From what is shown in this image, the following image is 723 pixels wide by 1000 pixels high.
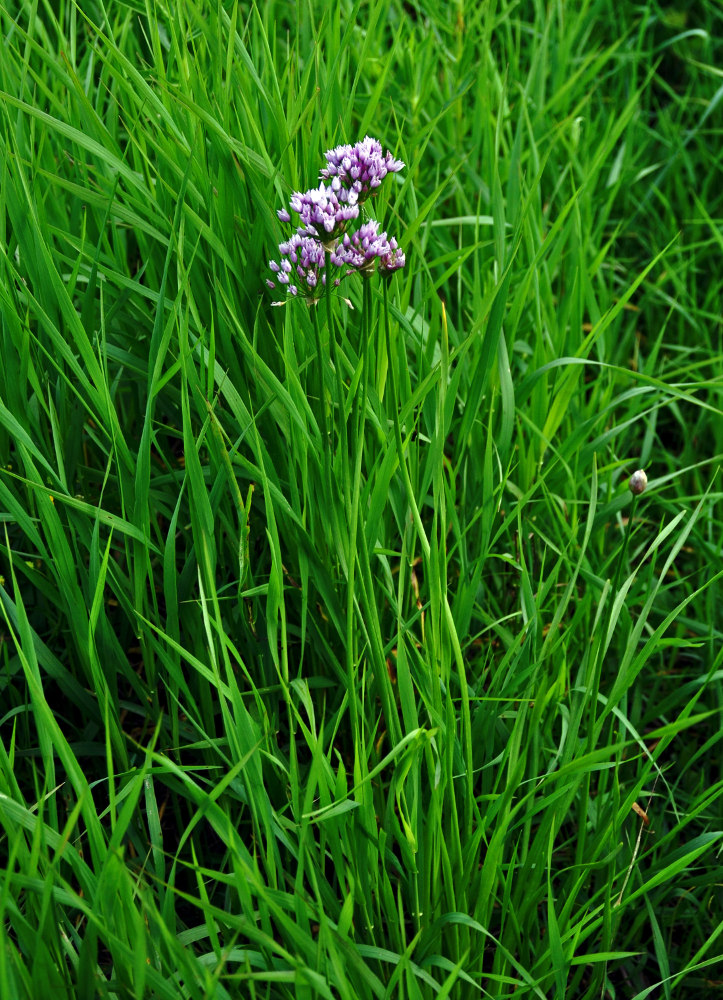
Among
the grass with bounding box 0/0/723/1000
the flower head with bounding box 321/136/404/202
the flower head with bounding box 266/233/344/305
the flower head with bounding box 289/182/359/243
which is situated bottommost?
the grass with bounding box 0/0/723/1000

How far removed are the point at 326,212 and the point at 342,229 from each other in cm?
3

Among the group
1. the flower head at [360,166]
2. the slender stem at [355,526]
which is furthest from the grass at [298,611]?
the flower head at [360,166]

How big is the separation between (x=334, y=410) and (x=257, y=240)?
26cm

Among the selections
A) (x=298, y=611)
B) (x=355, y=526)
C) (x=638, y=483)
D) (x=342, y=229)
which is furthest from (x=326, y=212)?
(x=298, y=611)

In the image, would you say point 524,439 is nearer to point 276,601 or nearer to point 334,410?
point 334,410

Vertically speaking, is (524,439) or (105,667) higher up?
(524,439)

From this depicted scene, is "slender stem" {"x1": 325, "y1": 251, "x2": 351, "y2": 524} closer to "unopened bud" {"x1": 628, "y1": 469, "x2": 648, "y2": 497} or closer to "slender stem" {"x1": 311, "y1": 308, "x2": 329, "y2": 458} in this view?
"slender stem" {"x1": 311, "y1": 308, "x2": 329, "y2": 458}

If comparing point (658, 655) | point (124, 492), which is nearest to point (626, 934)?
point (658, 655)

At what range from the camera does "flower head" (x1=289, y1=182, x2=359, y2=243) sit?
1.03m

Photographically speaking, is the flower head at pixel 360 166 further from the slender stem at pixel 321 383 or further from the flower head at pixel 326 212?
the slender stem at pixel 321 383

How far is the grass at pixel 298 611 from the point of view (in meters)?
1.05

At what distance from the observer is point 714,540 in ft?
5.96

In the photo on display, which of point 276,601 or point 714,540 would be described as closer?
point 276,601

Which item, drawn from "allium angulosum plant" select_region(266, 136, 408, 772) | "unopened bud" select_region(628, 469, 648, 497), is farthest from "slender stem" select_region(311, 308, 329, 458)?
"unopened bud" select_region(628, 469, 648, 497)
